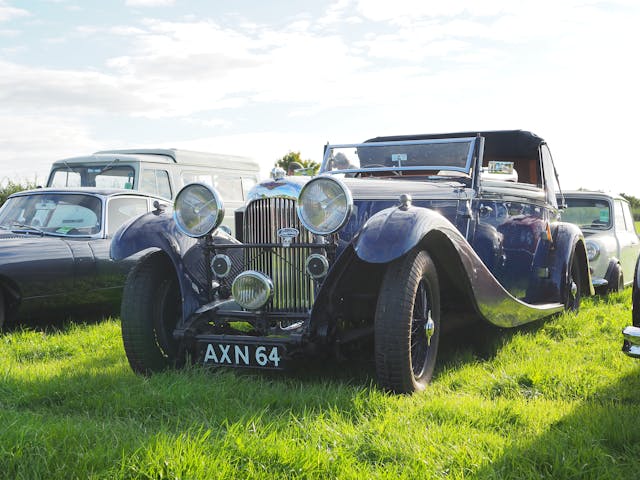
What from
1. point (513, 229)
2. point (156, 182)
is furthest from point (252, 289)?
point (156, 182)

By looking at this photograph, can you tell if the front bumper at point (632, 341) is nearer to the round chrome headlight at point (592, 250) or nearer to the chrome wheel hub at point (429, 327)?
the chrome wheel hub at point (429, 327)

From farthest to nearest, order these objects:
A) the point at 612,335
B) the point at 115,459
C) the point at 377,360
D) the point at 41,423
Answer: the point at 612,335, the point at 377,360, the point at 41,423, the point at 115,459

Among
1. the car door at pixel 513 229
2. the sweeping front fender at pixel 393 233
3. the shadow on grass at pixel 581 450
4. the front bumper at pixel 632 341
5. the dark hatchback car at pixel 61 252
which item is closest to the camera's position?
the shadow on grass at pixel 581 450

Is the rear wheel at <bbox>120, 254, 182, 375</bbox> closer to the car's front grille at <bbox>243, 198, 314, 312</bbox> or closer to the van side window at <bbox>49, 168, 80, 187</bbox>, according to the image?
the car's front grille at <bbox>243, 198, 314, 312</bbox>

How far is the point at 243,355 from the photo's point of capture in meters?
3.85

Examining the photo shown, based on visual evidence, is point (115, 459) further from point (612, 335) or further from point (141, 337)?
point (612, 335)

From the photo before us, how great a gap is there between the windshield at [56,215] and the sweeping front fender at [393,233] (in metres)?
Result: 3.92

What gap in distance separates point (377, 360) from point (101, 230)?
4.04m

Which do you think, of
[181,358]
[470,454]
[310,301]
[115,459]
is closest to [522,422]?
[470,454]

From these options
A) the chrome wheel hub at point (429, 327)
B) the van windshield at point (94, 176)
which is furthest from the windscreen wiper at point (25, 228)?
the chrome wheel hub at point (429, 327)

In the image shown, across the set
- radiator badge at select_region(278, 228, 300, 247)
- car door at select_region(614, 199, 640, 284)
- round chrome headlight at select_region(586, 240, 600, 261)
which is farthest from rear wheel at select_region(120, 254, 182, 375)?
car door at select_region(614, 199, 640, 284)

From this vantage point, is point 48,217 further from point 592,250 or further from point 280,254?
point 592,250

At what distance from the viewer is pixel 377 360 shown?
3.58 metres

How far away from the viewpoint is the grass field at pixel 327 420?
261cm
